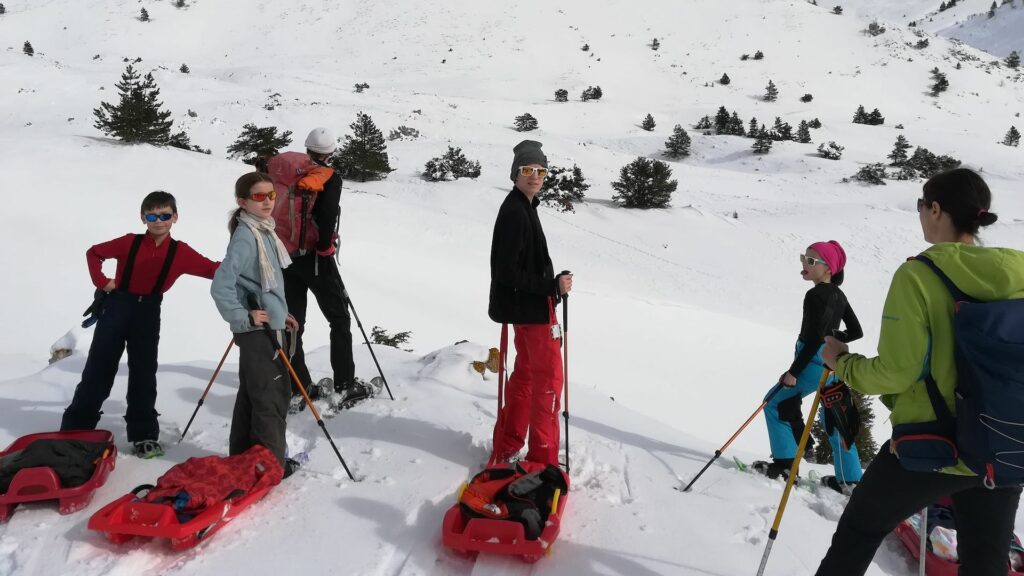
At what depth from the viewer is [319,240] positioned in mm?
3939

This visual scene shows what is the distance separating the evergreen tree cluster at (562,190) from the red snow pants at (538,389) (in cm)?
1316

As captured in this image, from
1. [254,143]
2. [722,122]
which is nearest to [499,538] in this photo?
[254,143]

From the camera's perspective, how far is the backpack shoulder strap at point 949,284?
1.76m

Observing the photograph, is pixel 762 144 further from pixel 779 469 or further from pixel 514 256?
pixel 514 256

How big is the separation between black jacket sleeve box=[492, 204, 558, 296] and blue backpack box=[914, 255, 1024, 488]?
185 centimetres

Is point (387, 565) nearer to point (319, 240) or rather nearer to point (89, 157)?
point (319, 240)

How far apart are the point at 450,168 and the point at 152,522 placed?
658 inches

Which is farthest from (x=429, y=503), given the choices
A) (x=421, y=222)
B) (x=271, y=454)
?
(x=421, y=222)

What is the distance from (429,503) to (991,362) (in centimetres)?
251

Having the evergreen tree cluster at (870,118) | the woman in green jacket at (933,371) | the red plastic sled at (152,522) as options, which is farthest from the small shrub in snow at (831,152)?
the red plastic sled at (152,522)

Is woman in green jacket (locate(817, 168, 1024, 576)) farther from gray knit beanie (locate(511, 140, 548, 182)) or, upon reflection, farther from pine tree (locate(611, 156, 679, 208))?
pine tree (locate(611, 156, 679, 208))

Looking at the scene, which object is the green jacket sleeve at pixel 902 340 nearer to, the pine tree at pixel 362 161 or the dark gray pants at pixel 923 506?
the dark gray pants at pixel 923 506

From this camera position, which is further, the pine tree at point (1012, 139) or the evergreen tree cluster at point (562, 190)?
the pine tree at point (1012, 139)

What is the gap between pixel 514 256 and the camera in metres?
3.20
